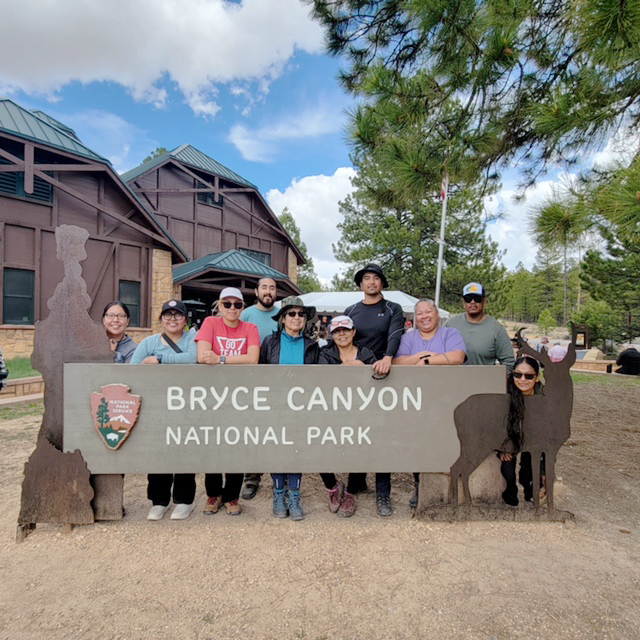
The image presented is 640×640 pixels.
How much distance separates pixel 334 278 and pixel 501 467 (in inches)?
1023

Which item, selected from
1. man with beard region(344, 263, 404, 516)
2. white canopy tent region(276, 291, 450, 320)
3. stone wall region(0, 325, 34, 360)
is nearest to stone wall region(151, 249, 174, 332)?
stone wall region(0, 325, 34, 360)

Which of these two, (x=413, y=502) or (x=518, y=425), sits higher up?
(x=518, y=425)

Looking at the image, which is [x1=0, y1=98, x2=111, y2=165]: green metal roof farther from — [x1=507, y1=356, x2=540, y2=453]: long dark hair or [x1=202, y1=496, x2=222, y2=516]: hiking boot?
[x1=507, y1=356, x2=540, y2=453]: long dark hair

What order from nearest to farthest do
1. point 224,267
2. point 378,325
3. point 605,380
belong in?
1. point 378,325
2. point 605,380
3. point 224,267

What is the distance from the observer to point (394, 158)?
204 inches

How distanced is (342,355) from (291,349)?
389mm

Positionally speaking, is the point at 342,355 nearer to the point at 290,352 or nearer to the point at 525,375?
the point at 290,352

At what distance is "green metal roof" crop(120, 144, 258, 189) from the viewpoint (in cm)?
1583

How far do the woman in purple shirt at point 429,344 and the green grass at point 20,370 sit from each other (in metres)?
7.42

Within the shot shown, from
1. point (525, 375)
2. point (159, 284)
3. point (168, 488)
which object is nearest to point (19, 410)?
point (168, 488)

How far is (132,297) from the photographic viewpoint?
12859 millimetres

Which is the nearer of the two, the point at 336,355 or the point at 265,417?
the point at 265,417

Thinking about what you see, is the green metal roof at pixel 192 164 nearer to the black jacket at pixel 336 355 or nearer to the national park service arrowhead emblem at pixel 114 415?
the national park service arrowhead emblem at pixel 114 415

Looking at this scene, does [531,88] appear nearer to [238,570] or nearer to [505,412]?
[505,412]
